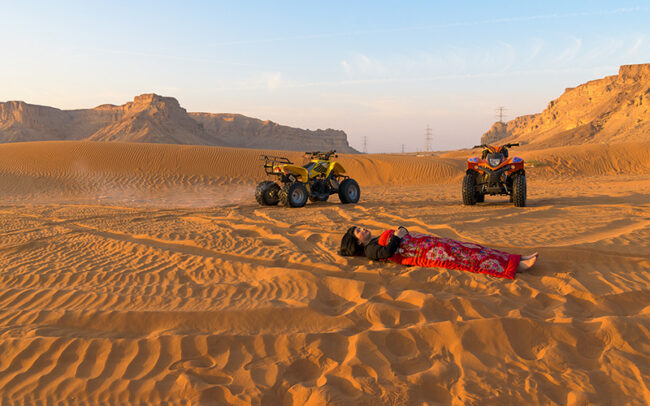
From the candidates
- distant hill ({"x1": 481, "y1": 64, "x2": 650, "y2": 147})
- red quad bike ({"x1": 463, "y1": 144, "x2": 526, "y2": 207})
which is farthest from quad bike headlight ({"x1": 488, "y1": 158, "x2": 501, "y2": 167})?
distant hill ({"x1": 481, "y1": 64, "x2": 650, "y2": 147})

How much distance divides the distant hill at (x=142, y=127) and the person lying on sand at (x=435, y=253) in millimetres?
73541

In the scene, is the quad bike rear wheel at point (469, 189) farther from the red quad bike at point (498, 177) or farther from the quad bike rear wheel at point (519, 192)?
the quad bike rear wheel at point (519, 192)

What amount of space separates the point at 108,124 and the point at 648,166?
94.7 m

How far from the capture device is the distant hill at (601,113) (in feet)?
182

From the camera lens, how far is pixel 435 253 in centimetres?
436

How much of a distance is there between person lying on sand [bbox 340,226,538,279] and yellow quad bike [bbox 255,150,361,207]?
5928 millimetres

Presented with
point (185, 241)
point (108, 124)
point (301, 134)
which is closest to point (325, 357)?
point (185, 241)

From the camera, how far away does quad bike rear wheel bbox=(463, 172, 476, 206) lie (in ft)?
33.0

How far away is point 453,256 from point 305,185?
711 cm

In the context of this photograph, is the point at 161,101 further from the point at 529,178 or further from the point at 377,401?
the point at 377,401

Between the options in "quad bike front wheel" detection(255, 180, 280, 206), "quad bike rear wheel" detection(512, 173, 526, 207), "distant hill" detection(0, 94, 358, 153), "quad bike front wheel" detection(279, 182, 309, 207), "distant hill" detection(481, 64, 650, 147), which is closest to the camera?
"quad bike rear wheel" detection(512, 173, 526, 207)

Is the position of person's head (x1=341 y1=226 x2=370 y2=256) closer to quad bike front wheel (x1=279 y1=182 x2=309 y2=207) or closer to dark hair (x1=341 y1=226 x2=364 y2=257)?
dark hair (x1=341 y1=226 x2=364 y2=257)

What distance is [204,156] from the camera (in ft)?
78.9

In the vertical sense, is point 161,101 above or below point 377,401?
above
